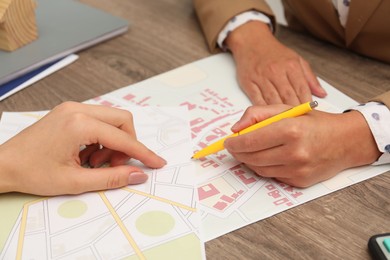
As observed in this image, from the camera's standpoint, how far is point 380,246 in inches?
19.1

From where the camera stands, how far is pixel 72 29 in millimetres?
902

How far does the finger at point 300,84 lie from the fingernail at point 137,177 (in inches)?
11.5

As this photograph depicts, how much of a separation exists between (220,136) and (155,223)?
7.4 inches

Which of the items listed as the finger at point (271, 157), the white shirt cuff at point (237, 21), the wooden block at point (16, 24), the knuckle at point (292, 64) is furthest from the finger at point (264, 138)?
the wooden block at point (16, 24)

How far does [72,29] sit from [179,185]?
1.54 feet

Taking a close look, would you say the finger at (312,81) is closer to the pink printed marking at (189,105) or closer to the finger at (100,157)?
the pink printed marking at (189,105)

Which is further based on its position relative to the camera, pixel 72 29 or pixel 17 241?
pixel 72 29

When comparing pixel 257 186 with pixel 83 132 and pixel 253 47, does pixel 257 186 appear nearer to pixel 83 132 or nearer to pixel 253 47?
pixel 83 132

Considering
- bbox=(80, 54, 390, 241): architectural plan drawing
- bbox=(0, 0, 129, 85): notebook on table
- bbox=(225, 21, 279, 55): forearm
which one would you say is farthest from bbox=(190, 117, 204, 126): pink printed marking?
bbox=(0, 0, 129, 85): notebook on table

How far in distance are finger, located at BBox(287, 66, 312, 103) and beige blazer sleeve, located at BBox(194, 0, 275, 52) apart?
183 mm

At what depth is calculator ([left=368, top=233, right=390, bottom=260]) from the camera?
0.48 metres

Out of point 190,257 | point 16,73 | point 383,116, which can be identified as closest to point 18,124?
point 16,73

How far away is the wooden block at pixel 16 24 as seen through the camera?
782 mm

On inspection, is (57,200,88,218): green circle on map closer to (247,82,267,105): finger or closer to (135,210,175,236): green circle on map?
(135,210,175,236): green circle on map
